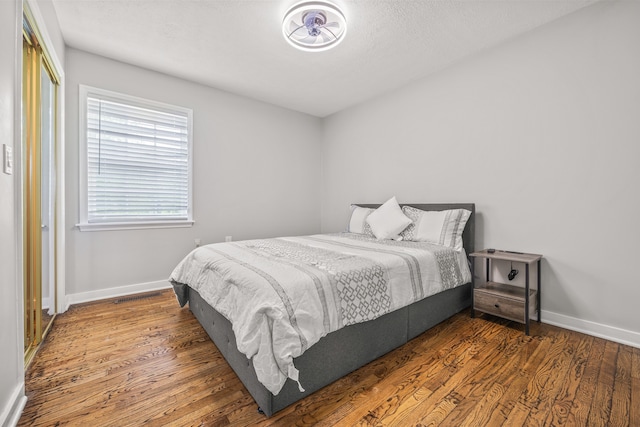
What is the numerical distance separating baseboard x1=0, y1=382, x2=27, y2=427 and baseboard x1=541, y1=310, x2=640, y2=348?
11.7 feet

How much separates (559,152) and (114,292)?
4.55 meters

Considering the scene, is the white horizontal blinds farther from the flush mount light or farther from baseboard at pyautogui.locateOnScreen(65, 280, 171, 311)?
the flush mount light

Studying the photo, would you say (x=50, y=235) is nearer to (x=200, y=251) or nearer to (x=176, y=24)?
(x=200, y=251)

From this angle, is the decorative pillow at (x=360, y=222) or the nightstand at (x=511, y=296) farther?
the decorative pillow at (x=360, y=222)

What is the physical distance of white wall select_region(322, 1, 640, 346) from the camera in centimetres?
204

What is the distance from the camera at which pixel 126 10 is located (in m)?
2.22

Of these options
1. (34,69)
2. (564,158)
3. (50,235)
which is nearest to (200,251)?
(50,235)

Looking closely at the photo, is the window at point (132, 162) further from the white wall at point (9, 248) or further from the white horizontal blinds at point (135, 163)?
the white wall at point (9, 248)

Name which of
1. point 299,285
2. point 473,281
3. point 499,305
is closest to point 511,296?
point 499,305

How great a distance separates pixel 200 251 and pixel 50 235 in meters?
1.37

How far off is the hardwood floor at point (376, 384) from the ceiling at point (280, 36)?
8.49 ft

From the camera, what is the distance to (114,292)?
3.03 meters

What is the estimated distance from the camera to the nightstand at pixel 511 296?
218cm

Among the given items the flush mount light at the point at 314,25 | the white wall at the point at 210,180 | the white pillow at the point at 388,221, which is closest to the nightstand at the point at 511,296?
the white pillow at the point at 388,221
